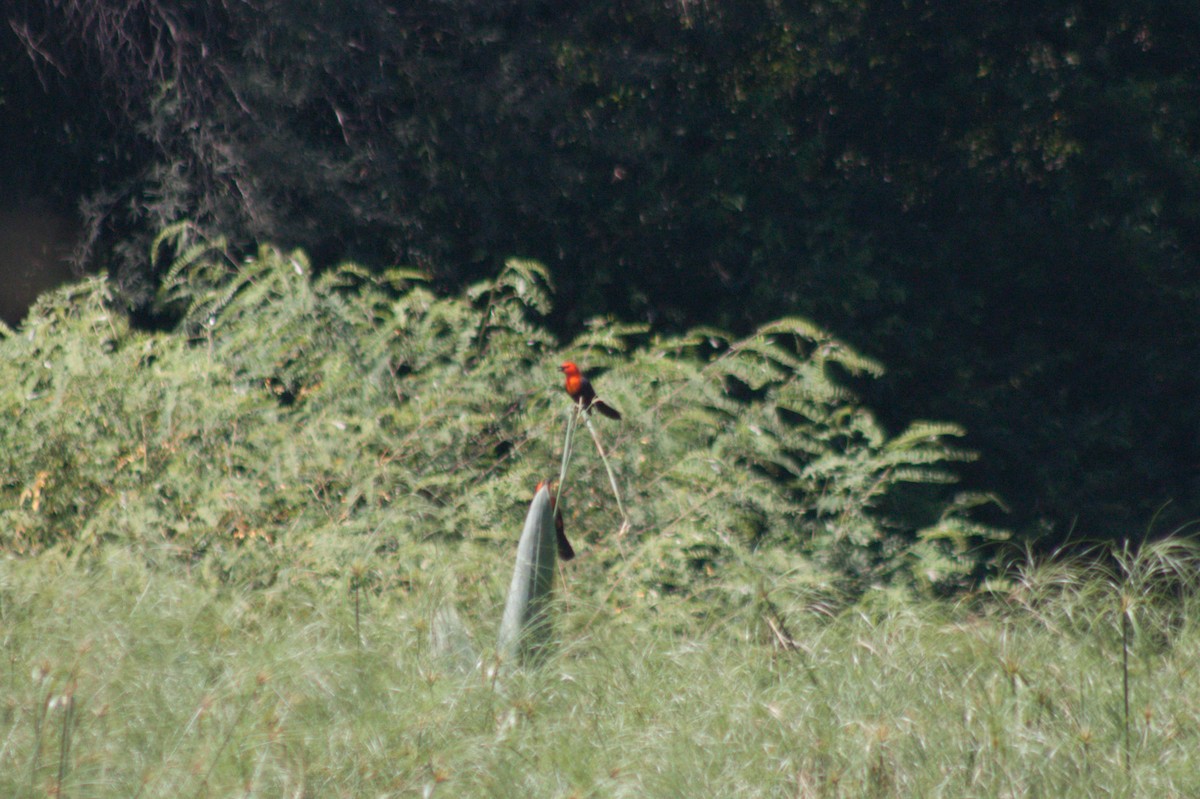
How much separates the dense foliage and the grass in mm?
3549

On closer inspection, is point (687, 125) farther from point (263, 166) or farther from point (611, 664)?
point (611, 664)

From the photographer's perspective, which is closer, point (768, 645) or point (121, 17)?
point (768, 645)

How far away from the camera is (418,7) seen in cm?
650

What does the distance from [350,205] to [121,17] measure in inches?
60.9

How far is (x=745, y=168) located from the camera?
6.74 m

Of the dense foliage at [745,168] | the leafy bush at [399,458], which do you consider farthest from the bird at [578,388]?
the dense foliage at [745,168]

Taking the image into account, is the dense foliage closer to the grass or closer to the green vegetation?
the green vegetation

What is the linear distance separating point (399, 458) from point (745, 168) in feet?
10.8

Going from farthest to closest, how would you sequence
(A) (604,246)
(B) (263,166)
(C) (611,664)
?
1. (A) (604,246)
2. (B) (263,166)
3. (C) (611,664)

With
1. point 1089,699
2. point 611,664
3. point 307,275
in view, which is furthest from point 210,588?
point 1089,699

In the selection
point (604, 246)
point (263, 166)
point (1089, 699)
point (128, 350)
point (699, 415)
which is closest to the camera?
point (1089, 699)

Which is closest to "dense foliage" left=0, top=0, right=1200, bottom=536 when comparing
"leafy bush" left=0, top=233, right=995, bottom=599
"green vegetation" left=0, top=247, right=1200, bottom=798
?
"green vegetation" left=0, top=247, right=1200, bottom=798

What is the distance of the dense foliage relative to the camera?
20.9 ft

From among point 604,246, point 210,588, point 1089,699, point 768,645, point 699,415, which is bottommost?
point 1089,699
